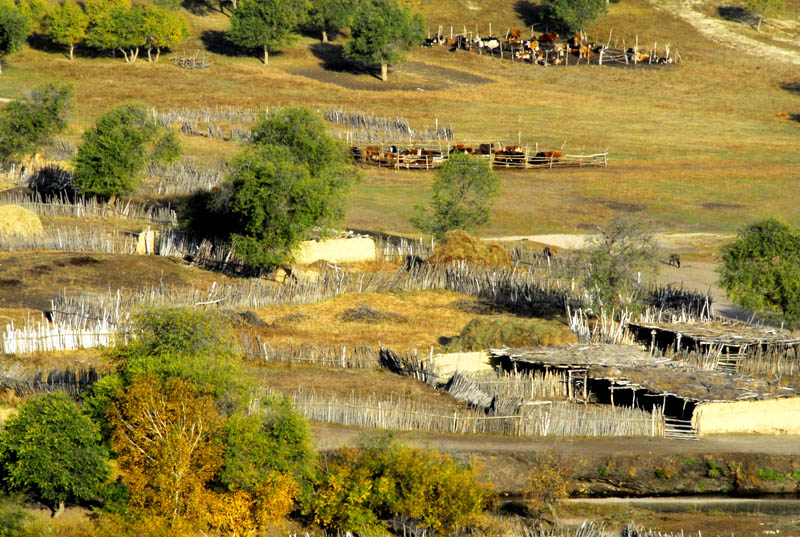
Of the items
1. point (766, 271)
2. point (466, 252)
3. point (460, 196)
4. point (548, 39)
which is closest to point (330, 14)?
point (548, 39)

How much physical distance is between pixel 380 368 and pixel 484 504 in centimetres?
817

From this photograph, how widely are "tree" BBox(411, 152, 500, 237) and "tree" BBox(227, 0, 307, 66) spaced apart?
43957mm

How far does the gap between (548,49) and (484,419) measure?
242 feet

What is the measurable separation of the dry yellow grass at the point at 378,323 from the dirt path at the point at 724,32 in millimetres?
64033

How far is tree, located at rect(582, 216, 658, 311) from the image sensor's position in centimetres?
3234

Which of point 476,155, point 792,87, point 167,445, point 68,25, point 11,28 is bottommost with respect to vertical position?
point 476,155

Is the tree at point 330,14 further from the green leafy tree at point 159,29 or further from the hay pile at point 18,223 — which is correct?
the hay pile at point 18,223

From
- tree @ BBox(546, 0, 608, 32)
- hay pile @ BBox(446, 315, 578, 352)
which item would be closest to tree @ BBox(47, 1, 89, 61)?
tree @ BBox(546, 0, 608, 32)

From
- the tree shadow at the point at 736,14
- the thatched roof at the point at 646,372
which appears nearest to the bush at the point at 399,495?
the thatched roof at the point at 646,372

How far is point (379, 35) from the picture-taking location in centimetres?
8131

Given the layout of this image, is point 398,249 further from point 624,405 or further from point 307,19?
point 307,19

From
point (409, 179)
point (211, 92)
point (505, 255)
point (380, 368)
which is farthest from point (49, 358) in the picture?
point (211, 92)

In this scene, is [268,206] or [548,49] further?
[548,49]

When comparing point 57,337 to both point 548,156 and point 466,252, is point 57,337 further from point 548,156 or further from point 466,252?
point 548,156
